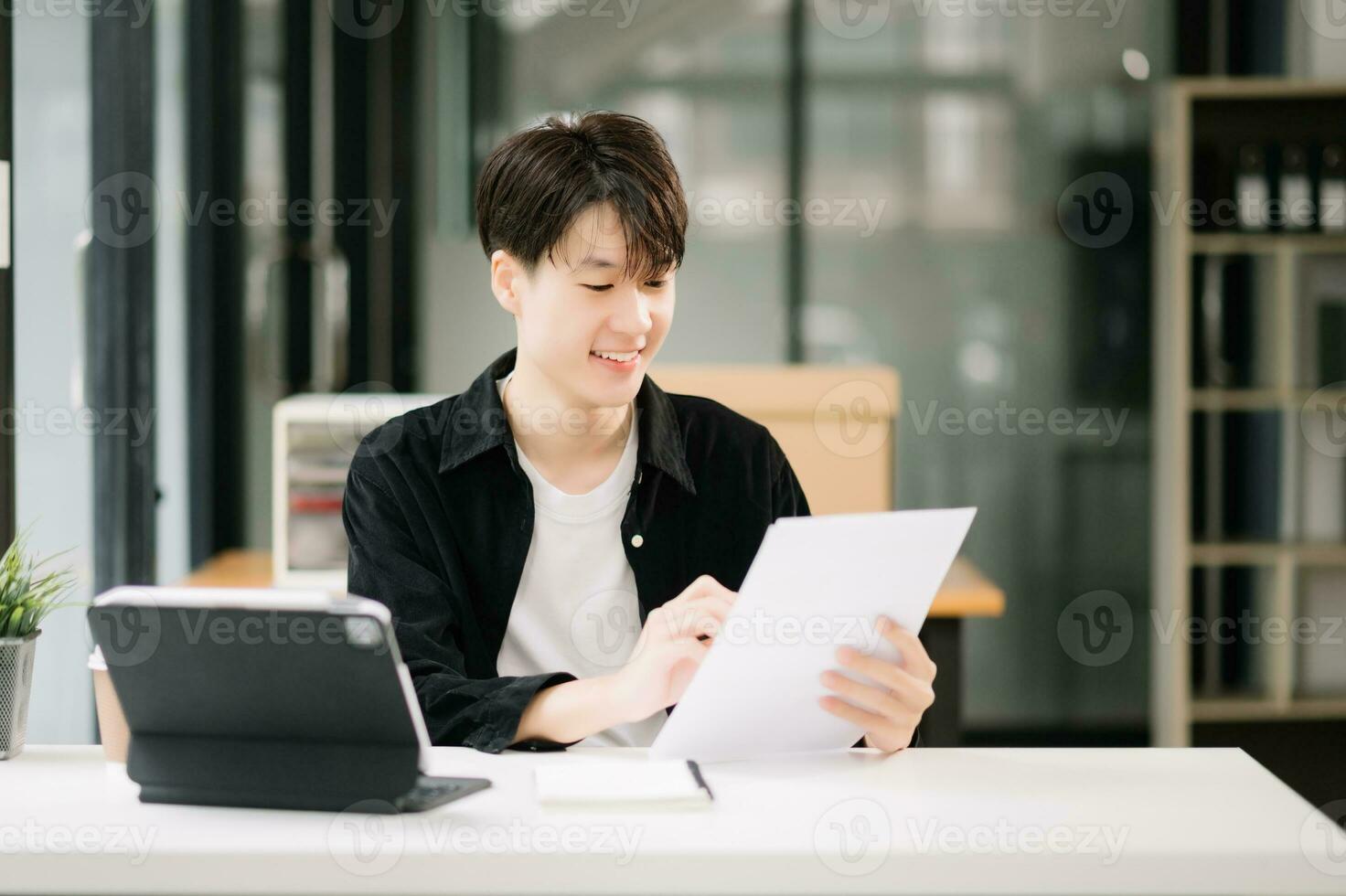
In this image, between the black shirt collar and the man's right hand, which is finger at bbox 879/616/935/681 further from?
the black shirt collar

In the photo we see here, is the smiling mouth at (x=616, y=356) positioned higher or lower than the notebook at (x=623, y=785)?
higher

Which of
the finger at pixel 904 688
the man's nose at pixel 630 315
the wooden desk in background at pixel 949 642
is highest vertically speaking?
the man's nose at pixel 630 315

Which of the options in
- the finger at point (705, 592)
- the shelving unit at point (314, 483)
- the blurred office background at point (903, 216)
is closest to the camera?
the finger at point (705, 592)

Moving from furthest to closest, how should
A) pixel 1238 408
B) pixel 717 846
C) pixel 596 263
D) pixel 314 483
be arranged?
pixel 1238 408, pixel 314 483, pixel 596 263, pixel 717 846

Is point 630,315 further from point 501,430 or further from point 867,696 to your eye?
point 867,696

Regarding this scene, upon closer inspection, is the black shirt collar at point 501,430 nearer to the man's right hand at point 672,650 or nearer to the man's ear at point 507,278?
the man's ear at point 507,278

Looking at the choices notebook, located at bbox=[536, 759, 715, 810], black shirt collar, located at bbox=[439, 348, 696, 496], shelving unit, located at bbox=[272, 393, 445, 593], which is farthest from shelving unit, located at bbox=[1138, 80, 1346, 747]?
notebook, located at bbox=[536, 759, 715, 810]

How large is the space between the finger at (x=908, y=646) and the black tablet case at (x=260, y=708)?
434 millimetres

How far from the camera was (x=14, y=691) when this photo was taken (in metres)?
1.28

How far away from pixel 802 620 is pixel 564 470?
62 cm

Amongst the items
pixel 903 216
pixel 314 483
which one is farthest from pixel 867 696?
pixel 903 216

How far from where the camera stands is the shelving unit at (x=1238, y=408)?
3.54 meters

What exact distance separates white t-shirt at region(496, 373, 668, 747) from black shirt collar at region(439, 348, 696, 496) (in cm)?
5

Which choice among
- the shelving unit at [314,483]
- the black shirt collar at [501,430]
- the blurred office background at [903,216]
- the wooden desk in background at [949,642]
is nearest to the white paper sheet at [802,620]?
the black shirt collar at [501,430]
